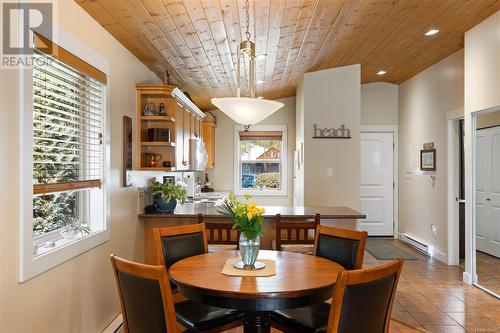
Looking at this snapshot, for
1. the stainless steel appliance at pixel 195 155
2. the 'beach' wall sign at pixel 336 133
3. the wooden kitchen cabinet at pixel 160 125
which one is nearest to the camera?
the wooden kitchen cabinet at pixel 160 125

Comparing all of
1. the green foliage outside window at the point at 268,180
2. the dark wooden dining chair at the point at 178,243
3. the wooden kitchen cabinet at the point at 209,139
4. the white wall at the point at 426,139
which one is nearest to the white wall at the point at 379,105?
the white wall at the point at 426,139

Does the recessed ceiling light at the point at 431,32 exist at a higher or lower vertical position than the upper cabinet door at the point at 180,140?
higher

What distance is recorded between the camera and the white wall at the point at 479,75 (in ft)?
12.3

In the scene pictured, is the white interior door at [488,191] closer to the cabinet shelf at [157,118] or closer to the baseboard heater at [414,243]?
the baseboard heater at [414,243]

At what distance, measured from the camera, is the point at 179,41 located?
10.8 ft

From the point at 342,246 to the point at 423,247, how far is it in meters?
3.90

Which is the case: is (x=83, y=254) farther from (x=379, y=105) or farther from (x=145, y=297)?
(x=379, y=105)

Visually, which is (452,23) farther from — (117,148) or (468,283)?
(117,148)

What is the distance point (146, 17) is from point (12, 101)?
1.22m

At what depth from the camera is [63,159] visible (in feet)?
7.91

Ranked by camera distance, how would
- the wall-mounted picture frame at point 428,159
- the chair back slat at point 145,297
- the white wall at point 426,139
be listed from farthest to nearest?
1. the wall-mounted picture frame at point 428,159
2. the white wall at point 426,139
3. the chair back slat at point 145,297

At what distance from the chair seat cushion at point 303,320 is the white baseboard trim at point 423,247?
3708mm

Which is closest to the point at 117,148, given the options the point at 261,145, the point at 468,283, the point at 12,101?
the point at 12,101

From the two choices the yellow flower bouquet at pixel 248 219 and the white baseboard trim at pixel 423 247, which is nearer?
the yellow flower bouquet at pixel 248 219
